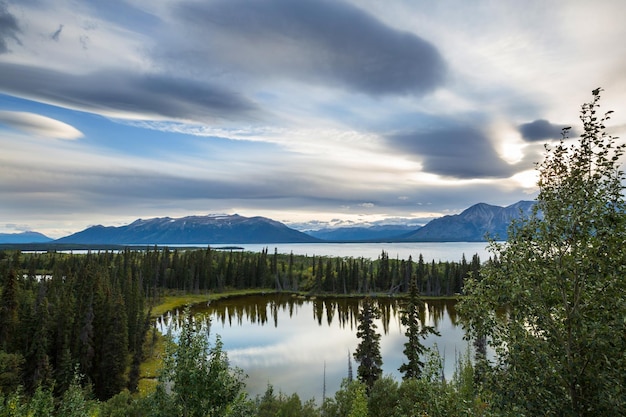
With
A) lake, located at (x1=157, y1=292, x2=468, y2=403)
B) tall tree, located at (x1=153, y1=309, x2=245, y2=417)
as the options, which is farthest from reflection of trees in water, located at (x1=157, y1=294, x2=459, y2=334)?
tall tree, located at (x1=153, y1=309, x2=245, y2=417)

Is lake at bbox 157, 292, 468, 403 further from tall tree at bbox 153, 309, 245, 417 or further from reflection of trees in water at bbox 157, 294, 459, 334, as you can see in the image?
tall tree at bbox 153, 309, 245, 417

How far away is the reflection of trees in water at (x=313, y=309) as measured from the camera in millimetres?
123125

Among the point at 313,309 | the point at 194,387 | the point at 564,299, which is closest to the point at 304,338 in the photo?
the point at 313,309

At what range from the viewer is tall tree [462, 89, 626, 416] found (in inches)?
455

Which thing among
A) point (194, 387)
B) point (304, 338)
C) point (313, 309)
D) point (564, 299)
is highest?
point (564, 299)

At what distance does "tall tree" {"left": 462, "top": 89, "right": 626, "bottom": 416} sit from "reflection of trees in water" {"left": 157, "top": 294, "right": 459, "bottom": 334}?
97324mm

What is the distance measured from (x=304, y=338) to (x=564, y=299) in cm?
9495

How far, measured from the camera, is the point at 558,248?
44.0 feet

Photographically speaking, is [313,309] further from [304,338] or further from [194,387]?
[194,387]

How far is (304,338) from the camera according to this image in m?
100

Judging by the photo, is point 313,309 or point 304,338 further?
point 313,309

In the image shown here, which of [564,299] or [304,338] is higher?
[564,299]

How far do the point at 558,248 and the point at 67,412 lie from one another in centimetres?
3226

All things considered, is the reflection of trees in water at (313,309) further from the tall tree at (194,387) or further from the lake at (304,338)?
the tall tree at (194,387)
